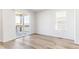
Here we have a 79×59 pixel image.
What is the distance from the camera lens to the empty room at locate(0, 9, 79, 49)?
194 cm

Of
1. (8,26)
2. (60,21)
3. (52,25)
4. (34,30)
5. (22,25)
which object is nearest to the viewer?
(22,25)

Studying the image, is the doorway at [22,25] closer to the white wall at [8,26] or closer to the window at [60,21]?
the white wall at [8,26]

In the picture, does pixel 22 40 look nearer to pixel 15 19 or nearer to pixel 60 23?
Answer: pixel 15 19

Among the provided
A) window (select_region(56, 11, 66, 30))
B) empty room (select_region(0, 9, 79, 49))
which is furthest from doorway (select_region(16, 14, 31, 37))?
window (select_region(56, 11, 66, 30))

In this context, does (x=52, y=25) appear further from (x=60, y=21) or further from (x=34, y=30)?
(x=34, y=30)

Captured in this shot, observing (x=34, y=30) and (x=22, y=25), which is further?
(x=34, y=30)

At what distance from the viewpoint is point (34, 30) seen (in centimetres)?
248

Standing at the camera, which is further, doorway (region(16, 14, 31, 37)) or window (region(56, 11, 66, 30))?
window (region(56, 11, 66, 30))

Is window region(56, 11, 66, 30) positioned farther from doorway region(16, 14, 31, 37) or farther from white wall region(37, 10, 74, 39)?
doorway region(16, 14, 31, 37)

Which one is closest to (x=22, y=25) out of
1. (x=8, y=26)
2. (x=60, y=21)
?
(x=8, y=26)

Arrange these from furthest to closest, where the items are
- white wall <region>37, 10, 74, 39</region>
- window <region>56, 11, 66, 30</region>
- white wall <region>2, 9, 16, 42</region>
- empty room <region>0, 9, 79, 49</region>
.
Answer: window <region>56, 11, 66, 30</region>
white wall <region>37, 10, 74, 39</region>
white wall <region>2, 9, 16, 42</region>
empty room <region>0, 9, 79, 49</region>
